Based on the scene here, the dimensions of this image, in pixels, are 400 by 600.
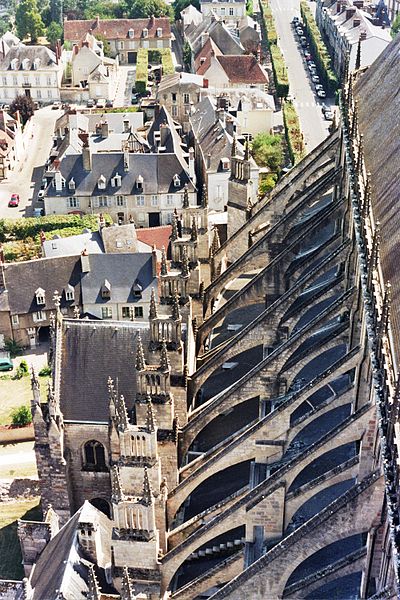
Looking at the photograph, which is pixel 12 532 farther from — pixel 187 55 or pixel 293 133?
pixel 187 55

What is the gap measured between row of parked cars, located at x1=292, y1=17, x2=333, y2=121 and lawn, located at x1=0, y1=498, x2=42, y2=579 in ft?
244

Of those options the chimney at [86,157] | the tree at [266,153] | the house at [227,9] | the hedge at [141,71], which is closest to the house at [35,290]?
the chimney at [86,157]

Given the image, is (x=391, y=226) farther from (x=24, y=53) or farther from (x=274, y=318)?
(x=24, y=53)

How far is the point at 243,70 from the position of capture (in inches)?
4675

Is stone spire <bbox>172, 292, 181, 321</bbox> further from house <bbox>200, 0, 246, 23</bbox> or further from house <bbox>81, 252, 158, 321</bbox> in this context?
house <bbox>200, 0, 246, 23</bbox>

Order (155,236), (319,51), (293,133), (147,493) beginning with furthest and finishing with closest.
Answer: (319,51), (293,133), (155,236), (147,493)

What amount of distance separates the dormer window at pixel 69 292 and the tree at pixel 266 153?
128 ft

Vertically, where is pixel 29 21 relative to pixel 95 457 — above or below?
above

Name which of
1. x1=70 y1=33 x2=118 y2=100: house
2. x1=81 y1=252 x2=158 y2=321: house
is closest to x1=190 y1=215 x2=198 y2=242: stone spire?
x1=81 y1=252 x2=158 y2=321: house

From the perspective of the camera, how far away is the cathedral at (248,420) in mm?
31641

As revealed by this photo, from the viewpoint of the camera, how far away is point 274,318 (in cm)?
4372

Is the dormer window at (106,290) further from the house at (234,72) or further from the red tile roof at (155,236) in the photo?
the house at (234,72)

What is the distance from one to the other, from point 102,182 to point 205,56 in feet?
146

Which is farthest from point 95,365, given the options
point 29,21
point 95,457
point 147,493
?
point 29,21
